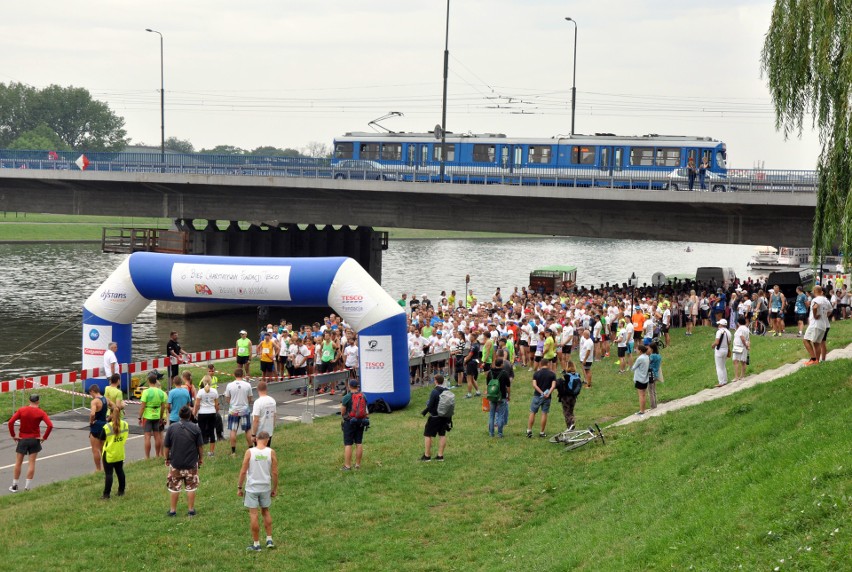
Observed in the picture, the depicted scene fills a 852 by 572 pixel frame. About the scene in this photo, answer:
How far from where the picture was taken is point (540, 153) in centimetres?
4334

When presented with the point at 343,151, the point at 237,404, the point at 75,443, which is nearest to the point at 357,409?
the point at 237,404

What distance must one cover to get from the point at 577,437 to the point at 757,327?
1374 centimetres

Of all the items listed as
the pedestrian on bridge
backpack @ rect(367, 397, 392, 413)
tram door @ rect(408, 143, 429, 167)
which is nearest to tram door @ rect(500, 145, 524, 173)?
tram door @ rect(408, 143, 429, 167)

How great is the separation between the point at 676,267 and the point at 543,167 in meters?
48.4

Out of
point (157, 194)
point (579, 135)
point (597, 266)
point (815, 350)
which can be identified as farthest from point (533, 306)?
point (597, 266)

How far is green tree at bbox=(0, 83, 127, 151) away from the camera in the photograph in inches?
5910

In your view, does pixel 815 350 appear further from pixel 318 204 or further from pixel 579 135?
pixel 318 204

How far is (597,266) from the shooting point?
8562cm

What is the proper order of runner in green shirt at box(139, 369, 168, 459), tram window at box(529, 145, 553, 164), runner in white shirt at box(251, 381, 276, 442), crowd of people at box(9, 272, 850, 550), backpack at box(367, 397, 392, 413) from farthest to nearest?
tram window at box(529, 145, 553, 164) → backpack at box(367, 397, 392, 413) → runner in green shirt at box(139, 369, 168, 459) → runner in white shirt at box(251, 381, 276, 442) → crowd of people at box(9, 272, 850, 550)

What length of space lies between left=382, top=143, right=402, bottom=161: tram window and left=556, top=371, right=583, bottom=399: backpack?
31.5m

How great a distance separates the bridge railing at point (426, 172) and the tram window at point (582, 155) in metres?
0.34

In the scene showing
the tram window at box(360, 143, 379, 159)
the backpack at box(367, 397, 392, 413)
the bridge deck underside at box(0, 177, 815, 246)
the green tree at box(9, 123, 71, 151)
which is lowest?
the backpack at box(367, 397, 392, 413)

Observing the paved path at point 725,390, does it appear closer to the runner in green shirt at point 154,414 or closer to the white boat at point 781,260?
the runner in green shirt at point 154,414

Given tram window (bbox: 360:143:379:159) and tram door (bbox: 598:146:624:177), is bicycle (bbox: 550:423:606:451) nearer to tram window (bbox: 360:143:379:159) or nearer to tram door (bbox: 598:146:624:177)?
tram door (bbox: 598:146:624:177)
